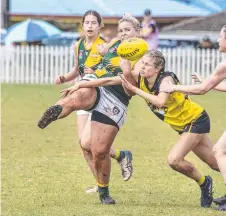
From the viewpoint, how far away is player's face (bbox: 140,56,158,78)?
9797 mm

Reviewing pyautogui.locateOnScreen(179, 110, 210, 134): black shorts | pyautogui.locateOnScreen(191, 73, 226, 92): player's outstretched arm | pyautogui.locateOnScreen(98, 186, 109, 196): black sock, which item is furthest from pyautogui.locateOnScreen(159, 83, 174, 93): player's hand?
pyautogui.locateOnScreen(98, 186, 109, 196): black sock

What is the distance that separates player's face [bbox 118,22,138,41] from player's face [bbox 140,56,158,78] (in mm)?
540

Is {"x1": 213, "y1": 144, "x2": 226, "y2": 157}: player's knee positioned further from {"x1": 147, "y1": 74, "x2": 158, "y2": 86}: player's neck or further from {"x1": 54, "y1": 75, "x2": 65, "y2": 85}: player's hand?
{"x1": 54, "y1": 75, "x2": 65, "y2": 85}: player's hand

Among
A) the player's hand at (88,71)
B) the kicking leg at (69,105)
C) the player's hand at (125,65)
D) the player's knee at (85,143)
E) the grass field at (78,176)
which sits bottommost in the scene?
the grass field at (78,176)

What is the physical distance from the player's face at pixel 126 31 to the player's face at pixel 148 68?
540 millimetres

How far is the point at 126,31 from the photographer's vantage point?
1030cm

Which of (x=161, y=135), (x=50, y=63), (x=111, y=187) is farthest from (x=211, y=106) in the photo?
(x=111, y=187)

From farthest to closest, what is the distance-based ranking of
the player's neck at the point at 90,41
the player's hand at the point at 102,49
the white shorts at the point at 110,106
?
1. the player's neck at the point at 90,41
2. the player's hand at the point at 102,49
3. the white shorts at the point at 110,106

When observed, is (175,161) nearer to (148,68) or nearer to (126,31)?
(148,68)

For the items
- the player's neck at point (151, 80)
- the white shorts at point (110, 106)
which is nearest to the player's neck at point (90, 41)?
the white shorts at point (110, 106)

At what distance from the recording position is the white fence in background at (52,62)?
3125cm

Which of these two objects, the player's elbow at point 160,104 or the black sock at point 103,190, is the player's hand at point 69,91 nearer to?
the player's elbow at point 160,104

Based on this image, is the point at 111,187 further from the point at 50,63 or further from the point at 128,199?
the point at 50,63

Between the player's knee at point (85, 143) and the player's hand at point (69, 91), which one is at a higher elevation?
the player's hand at point (69, 91)
